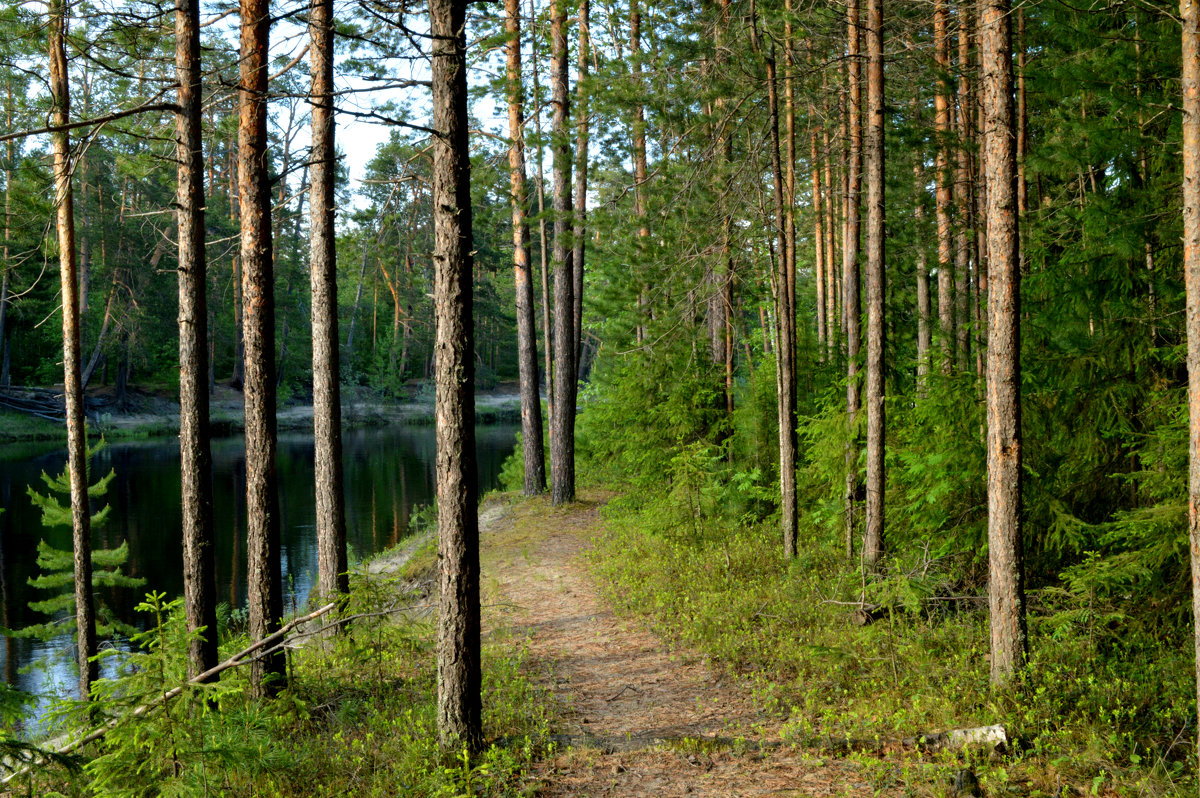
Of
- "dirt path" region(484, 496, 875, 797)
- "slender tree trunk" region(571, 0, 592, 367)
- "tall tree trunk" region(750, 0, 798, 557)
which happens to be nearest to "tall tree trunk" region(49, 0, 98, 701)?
"dirt path" region(484, 496, 875, 797)

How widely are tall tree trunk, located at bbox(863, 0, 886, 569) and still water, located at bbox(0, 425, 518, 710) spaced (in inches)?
392

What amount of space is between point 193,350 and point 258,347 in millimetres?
507

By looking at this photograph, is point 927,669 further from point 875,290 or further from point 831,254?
point 831,254

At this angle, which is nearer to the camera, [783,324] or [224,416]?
[783,324]

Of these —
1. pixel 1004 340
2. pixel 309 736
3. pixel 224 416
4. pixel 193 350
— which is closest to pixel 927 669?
pixel 1004 340

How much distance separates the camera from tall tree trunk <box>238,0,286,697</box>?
684 centimetres

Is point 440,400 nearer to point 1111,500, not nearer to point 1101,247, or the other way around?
point 1101,247

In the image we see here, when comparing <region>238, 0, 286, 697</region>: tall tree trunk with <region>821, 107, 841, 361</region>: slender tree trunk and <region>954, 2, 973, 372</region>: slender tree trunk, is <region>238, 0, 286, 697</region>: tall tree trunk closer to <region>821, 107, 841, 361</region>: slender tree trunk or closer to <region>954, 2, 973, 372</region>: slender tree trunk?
<region>954, 2, 973, 372</region>: slender tree trunk

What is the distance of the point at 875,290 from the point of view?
26.2 feet

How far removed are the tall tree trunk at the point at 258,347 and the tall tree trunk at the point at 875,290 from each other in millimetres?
5662

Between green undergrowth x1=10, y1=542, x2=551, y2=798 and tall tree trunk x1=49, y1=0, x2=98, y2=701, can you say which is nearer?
green undergrowth x1=10, y1=542, x2=551, y2=798

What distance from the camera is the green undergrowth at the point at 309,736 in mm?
4676

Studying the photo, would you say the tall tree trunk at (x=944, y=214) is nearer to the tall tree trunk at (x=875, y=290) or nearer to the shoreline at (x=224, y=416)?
the tall tree trunk at (x=875, y=290)

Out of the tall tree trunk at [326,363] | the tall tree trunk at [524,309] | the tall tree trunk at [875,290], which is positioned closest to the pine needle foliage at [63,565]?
the tall tree trunk at [326,363]
